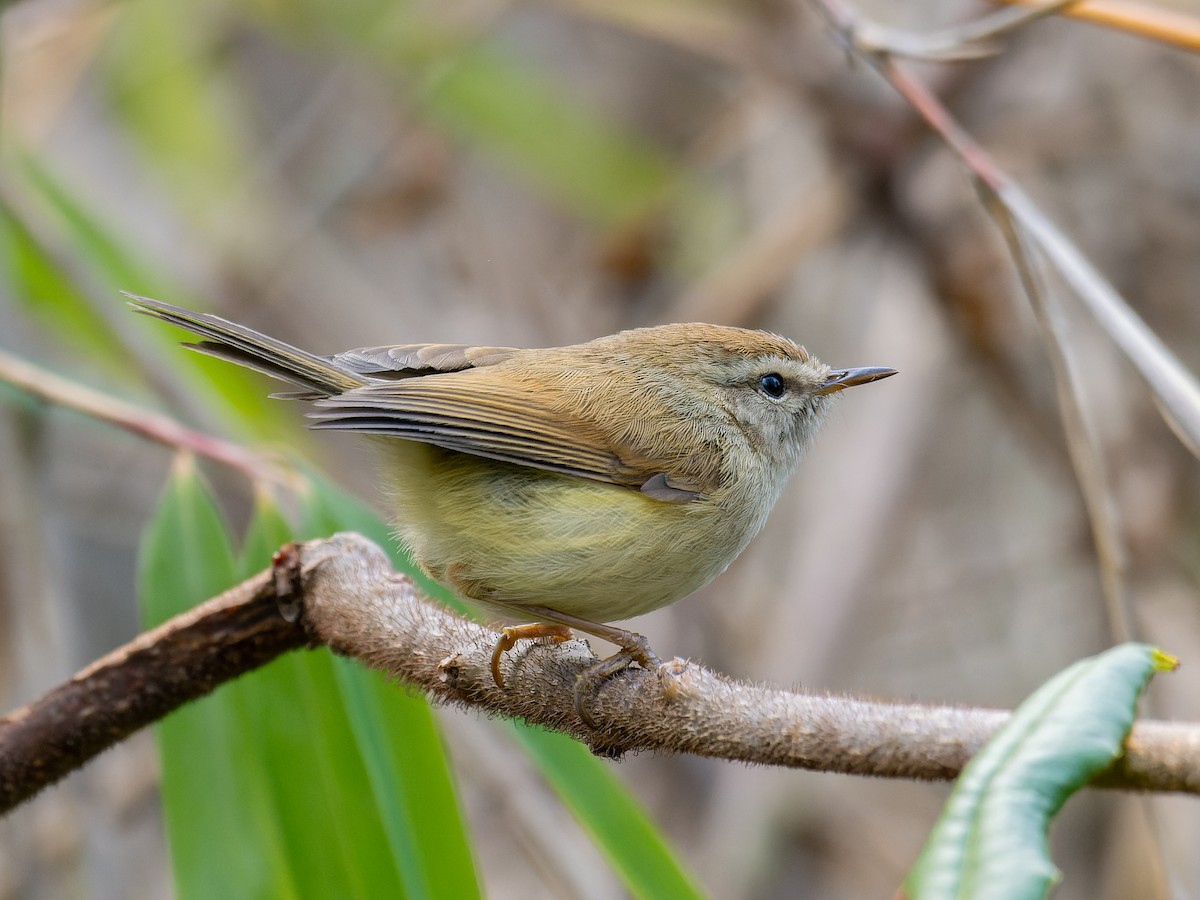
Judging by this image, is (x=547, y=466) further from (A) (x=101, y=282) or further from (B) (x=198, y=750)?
(A) (x=101, y=282)

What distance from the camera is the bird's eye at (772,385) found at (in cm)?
315

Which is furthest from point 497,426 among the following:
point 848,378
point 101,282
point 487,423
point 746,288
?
point 746,288

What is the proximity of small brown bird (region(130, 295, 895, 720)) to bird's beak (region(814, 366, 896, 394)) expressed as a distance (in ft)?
0.06

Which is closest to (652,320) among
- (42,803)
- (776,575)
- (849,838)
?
(776,575)

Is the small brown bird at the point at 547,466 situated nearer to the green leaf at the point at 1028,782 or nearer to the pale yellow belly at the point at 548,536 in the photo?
the pale yellow belly at the point at 548,536

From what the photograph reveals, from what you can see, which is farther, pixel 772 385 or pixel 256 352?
pixel 772 385

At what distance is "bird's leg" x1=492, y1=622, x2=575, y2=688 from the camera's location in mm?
2002

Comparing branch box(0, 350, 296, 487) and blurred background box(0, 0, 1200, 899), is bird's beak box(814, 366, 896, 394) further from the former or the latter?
blurred background box(0, 0, 1200, 899)

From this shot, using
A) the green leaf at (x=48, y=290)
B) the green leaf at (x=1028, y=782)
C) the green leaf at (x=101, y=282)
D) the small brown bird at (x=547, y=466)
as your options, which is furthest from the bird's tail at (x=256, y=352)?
the green leaf at (x=1028, y=782)

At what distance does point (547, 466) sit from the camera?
8.41ft

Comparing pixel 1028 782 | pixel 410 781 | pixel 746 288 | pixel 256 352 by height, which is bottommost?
pixel 1028 782

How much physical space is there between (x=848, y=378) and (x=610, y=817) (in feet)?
4.22

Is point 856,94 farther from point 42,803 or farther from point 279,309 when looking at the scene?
point 42,803

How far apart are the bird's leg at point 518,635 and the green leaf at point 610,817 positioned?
7.4 inches
